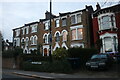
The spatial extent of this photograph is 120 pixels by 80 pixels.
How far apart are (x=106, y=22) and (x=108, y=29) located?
1.28m

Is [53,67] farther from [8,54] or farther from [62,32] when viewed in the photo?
[62,32]

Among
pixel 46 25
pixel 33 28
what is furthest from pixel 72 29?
pixel 33 28

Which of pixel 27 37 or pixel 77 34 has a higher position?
pixel 27 37

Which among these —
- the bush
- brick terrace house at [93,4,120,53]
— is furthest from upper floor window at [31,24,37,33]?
the bush

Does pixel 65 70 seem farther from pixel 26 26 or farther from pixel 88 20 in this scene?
pixel 26 26

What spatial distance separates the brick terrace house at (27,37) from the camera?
33372 mm

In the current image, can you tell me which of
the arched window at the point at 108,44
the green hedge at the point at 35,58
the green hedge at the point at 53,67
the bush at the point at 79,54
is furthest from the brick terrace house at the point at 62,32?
the green hedge at the point at 53,67

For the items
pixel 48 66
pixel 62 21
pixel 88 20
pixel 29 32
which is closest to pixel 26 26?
pixel 29 32

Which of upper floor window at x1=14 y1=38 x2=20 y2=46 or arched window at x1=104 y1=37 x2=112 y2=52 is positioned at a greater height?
upper floor window at x1=14 y1=38 x2=20 y2=46

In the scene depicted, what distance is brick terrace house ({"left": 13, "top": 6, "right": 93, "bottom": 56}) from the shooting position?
25.7 m

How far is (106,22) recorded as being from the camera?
2270cm

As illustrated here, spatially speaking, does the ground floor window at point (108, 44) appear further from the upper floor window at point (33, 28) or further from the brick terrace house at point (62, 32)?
the upper floor window at point (33, 28)

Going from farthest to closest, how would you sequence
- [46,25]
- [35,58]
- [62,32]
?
[46,25], [62,32], [35,58]

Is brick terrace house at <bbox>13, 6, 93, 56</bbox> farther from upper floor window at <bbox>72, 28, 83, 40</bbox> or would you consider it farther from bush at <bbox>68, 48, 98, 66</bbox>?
bush at <bbox>68, 48, 98, 66</bbox>
